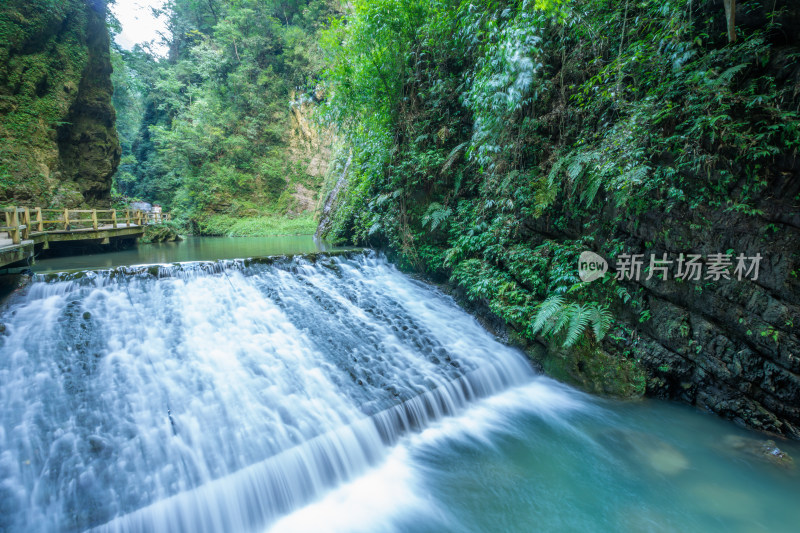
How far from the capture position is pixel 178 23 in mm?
26875

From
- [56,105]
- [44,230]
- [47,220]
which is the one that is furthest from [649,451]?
[56,105]

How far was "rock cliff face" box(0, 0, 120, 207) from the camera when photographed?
917cm

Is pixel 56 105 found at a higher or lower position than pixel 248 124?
lower

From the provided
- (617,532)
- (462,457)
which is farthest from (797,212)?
(462,457)

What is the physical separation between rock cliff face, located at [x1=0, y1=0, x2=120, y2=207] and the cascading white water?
8.20 metres

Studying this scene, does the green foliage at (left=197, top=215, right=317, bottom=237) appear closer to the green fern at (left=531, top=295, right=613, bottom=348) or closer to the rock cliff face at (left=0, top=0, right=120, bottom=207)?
the rock cliff face at (left=0, top=0, right=120, bottom=207)

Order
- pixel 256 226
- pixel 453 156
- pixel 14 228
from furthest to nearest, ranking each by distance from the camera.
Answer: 1. pixel 256 226
2. pixel 453 156
3. pixel 14 228

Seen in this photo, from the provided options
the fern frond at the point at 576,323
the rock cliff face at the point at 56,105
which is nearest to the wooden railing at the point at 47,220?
the rock cliff face at the point at 56,105

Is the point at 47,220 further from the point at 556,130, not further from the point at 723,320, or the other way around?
the point at 723,320

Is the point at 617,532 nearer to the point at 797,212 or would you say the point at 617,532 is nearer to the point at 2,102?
the point at 797,212

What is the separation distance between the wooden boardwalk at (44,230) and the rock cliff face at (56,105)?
86 cm

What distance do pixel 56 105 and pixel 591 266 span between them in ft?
52.0

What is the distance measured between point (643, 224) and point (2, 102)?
15879mm

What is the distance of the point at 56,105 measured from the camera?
10.4 m
